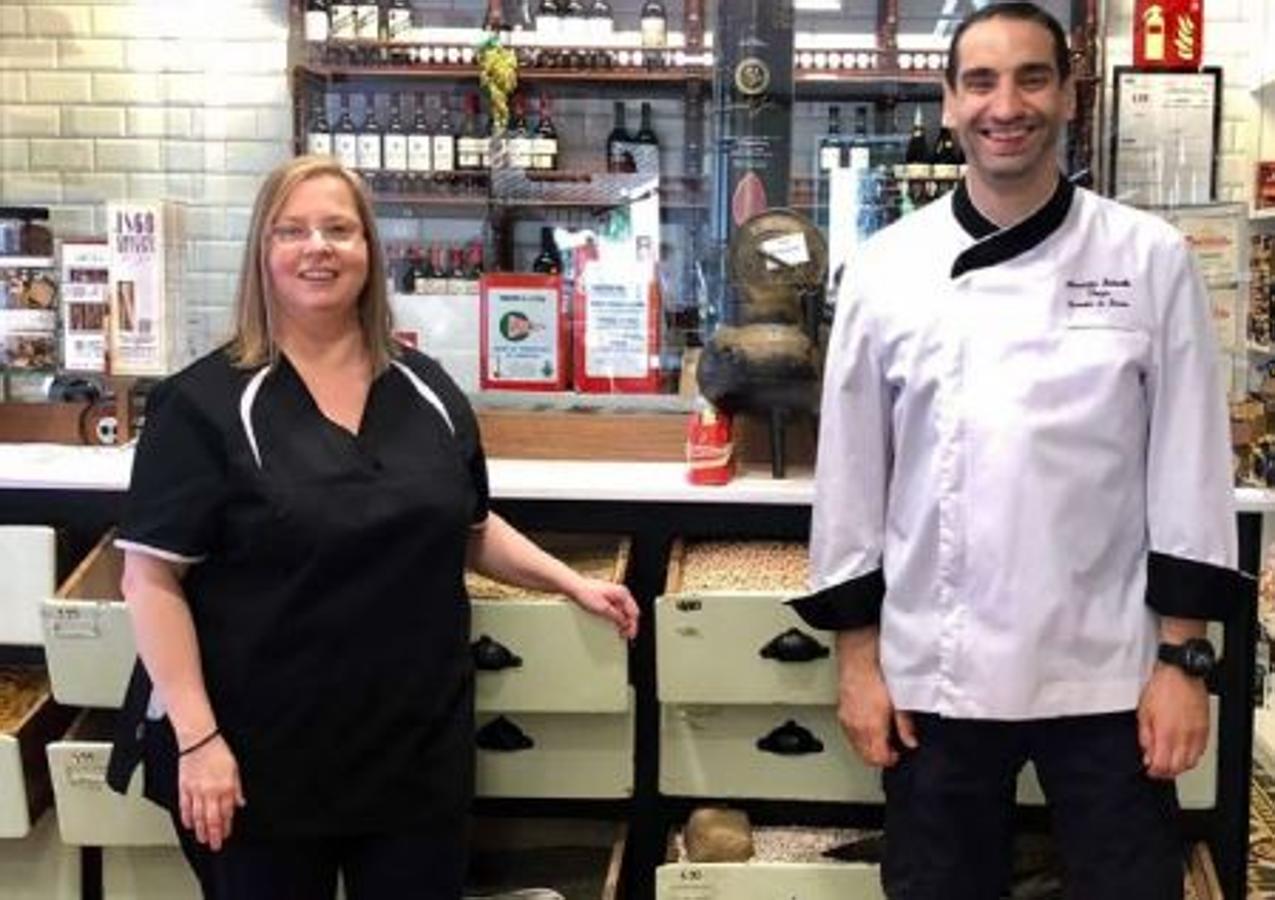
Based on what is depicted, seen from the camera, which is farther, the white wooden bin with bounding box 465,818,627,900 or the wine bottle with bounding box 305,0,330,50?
the wine bottle with bounding box 305,0,330,50

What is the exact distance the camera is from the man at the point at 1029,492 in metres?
1.95

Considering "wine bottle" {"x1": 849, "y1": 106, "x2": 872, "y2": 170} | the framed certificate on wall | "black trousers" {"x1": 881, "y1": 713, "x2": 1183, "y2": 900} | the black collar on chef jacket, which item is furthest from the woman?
the framed certificate on wall

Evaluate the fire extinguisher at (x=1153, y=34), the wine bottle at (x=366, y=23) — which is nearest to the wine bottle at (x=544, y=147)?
the wine bottle at (x=366, y=23)

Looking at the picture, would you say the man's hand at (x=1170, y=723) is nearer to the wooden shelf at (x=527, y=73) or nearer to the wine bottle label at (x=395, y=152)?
the wooden shelf at (x=527, y=73)

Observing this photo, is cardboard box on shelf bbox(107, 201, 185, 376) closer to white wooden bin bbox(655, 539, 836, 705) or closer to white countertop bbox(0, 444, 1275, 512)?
white countertop bbox(0, 444, 1275, 512)

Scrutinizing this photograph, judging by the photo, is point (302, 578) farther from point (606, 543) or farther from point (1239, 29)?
point (1239, 29)

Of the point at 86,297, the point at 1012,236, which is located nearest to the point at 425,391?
the point at 1012,236

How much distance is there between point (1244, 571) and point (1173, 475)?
2.04 feet

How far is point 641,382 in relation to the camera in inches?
139

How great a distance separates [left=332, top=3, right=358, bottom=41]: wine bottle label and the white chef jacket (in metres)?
4.28

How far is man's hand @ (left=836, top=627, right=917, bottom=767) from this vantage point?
2.10 m

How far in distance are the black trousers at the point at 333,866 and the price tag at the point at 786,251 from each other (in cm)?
115

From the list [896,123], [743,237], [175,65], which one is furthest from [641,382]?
[175,65]

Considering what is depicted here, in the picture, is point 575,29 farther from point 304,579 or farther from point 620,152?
point 304,579
